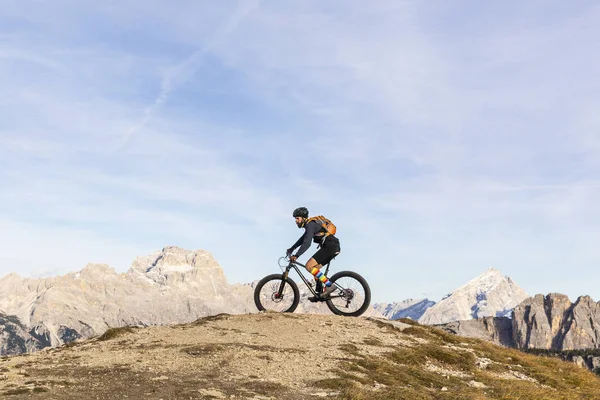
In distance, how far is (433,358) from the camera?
22719mm

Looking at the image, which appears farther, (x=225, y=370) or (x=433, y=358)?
(x=433, y=358)

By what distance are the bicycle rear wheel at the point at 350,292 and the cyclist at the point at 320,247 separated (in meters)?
0.57

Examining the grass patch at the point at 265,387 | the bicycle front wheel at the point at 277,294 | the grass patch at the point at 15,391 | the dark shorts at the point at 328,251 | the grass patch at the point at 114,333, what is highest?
the dark shorts at the point at 328,251

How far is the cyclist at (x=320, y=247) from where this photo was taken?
82.8 feet

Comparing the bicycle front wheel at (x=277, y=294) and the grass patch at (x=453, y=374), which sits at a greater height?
the bicycle front wheel at (x=277, y=294)

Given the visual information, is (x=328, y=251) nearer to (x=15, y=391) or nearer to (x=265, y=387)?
(x=265, y=387)

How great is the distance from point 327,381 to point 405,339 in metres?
8.72

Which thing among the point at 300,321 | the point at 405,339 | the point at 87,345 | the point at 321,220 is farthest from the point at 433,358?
the point at 87,345

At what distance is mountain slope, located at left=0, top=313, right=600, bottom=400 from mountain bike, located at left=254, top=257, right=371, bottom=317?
0.79m

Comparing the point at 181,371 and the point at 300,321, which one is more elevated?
the point at 300,321

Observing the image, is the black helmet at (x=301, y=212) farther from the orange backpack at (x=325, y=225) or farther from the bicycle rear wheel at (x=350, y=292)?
the bicycle rear wheel at (x=350, y=292)

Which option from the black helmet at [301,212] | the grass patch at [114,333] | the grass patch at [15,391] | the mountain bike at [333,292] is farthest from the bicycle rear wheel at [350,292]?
the grass patch at [15,391]

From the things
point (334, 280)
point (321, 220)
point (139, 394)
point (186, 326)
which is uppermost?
point (321, 220)

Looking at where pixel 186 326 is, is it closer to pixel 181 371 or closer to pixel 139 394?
pixel 181 371
